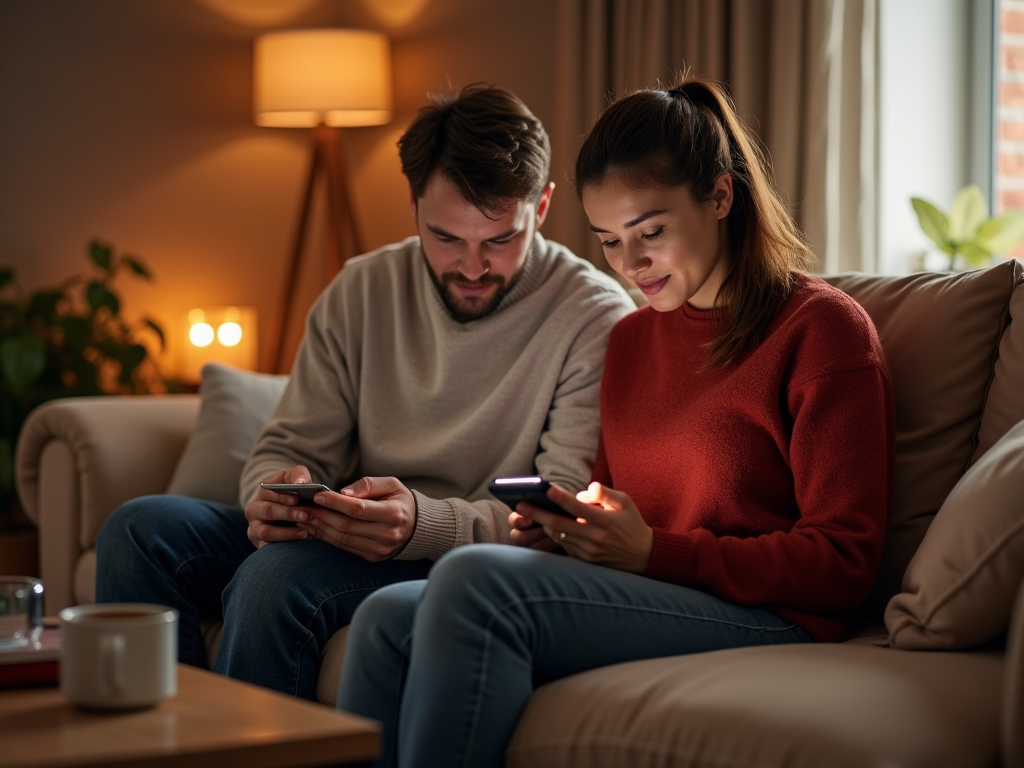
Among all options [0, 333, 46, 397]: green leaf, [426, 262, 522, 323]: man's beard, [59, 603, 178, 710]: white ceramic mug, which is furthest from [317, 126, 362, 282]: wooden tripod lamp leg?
[59, 603, 178, 710]: white ceramic mug

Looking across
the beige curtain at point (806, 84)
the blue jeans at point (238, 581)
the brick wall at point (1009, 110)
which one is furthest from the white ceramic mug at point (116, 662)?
the brick wall at point (1009, 110)

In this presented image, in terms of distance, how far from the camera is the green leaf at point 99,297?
349 cm

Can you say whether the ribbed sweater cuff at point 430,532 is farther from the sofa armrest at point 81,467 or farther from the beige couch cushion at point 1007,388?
the sofa armrest at point 81,467

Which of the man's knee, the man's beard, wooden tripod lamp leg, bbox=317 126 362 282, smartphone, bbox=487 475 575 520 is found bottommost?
the man's knee

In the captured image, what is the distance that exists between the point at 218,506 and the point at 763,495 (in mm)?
975

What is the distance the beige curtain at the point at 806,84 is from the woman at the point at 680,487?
40.8 inches

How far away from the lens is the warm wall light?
12.3 feet

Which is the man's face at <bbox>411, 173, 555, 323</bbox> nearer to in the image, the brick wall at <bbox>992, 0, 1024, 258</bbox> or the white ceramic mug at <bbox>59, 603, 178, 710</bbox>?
the white ceramic mug at <bbox>59, 603, 178, 710</bbox>

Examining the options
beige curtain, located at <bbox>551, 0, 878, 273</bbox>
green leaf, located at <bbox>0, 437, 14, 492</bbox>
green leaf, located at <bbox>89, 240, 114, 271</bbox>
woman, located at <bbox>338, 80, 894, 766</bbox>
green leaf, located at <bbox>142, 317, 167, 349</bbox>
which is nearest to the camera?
woman, located at <bbox>338, 80, 894, 766</bbox>

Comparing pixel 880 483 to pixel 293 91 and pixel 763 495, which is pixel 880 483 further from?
pixel 293 91

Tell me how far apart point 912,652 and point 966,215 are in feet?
4.89

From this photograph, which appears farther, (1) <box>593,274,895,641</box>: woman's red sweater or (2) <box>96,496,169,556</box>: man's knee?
(2) <box>96,496,169,556</box>: man's knee

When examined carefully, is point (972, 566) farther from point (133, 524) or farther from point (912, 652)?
point (133, 524)

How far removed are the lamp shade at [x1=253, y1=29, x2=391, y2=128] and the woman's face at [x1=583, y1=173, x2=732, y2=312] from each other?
7.59 feet
